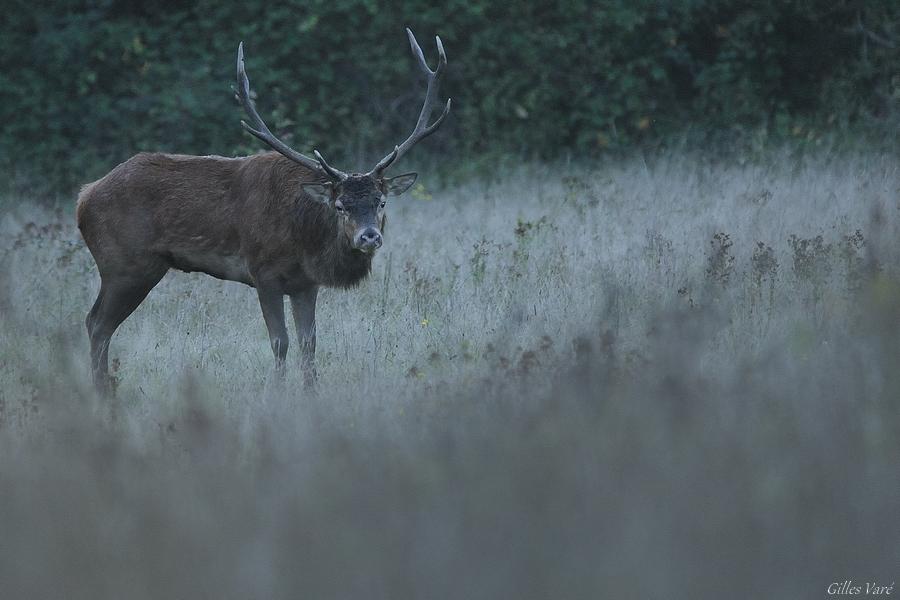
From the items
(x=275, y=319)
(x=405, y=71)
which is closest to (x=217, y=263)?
(x=275, y=319)

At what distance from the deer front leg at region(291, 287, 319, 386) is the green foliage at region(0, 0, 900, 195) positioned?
7233mm

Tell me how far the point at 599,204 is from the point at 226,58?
6205mm

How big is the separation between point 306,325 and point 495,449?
3.63 m

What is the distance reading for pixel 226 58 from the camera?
15.2 m

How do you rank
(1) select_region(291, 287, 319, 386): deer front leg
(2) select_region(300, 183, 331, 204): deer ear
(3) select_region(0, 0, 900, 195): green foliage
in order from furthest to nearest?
(3) select_region(0, 0, 900, 195): green foliage
(2) select_region(300, 183, 331, 204): deer ear
(1) select_region(291, 287, 319, 386): deer front leg

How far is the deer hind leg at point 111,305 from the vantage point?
7.86 meters

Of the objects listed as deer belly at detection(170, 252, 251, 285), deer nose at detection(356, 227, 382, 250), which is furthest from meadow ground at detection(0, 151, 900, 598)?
deer nose at detection(356, 227, 382, 250)

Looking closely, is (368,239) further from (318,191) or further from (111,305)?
(111,305)

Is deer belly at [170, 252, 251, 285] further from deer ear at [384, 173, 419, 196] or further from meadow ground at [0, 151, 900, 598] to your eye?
deer ear at [384, 173, 419, 196]

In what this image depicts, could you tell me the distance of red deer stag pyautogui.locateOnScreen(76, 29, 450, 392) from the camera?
301 inches

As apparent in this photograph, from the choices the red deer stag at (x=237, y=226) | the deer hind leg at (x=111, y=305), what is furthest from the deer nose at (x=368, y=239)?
the deer hind leg at (x=111, y=305)

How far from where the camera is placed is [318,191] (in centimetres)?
749

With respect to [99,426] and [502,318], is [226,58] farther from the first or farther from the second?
[99,426]

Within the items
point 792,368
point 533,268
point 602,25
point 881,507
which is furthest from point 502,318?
point 602,25
